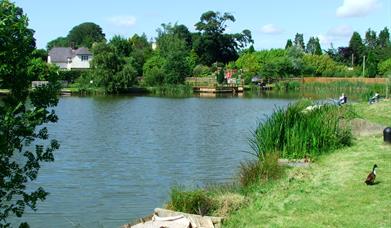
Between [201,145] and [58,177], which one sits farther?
[201,145]

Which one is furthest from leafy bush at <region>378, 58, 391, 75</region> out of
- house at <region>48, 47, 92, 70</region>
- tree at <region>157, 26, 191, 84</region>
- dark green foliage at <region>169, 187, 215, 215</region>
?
dark green foliage at <region>169, 187, 215, 215</region>

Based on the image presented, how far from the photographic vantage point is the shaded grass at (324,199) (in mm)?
8039

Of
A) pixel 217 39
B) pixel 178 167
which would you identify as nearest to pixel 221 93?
pixel 217 39

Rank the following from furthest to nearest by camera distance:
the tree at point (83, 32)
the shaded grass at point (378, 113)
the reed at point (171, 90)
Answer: the tree at point (83, 32)
the reed at point (171, 90)
the shaded grass at point (378, 113)

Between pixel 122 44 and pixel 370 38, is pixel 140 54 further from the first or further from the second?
pixel 370 38

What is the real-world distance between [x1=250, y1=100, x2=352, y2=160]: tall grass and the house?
84.6 m

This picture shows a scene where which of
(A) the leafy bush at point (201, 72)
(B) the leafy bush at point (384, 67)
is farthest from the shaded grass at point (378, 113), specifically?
(A) the leafy bush at point (201, 72)

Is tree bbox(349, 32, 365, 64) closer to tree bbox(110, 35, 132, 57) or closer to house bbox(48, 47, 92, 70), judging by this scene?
tree bbox(110, 35, 132, 57)

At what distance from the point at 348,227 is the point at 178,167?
9.64m

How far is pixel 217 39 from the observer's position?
107250mm

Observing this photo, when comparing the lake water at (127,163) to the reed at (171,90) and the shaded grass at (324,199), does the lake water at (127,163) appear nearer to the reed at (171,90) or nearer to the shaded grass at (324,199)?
the shaded grass at (324,199)

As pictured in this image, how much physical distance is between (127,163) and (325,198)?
9.40 metres

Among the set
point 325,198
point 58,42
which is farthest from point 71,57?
point 325,198

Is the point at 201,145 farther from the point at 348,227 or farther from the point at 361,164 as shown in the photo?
the point at 348,227
